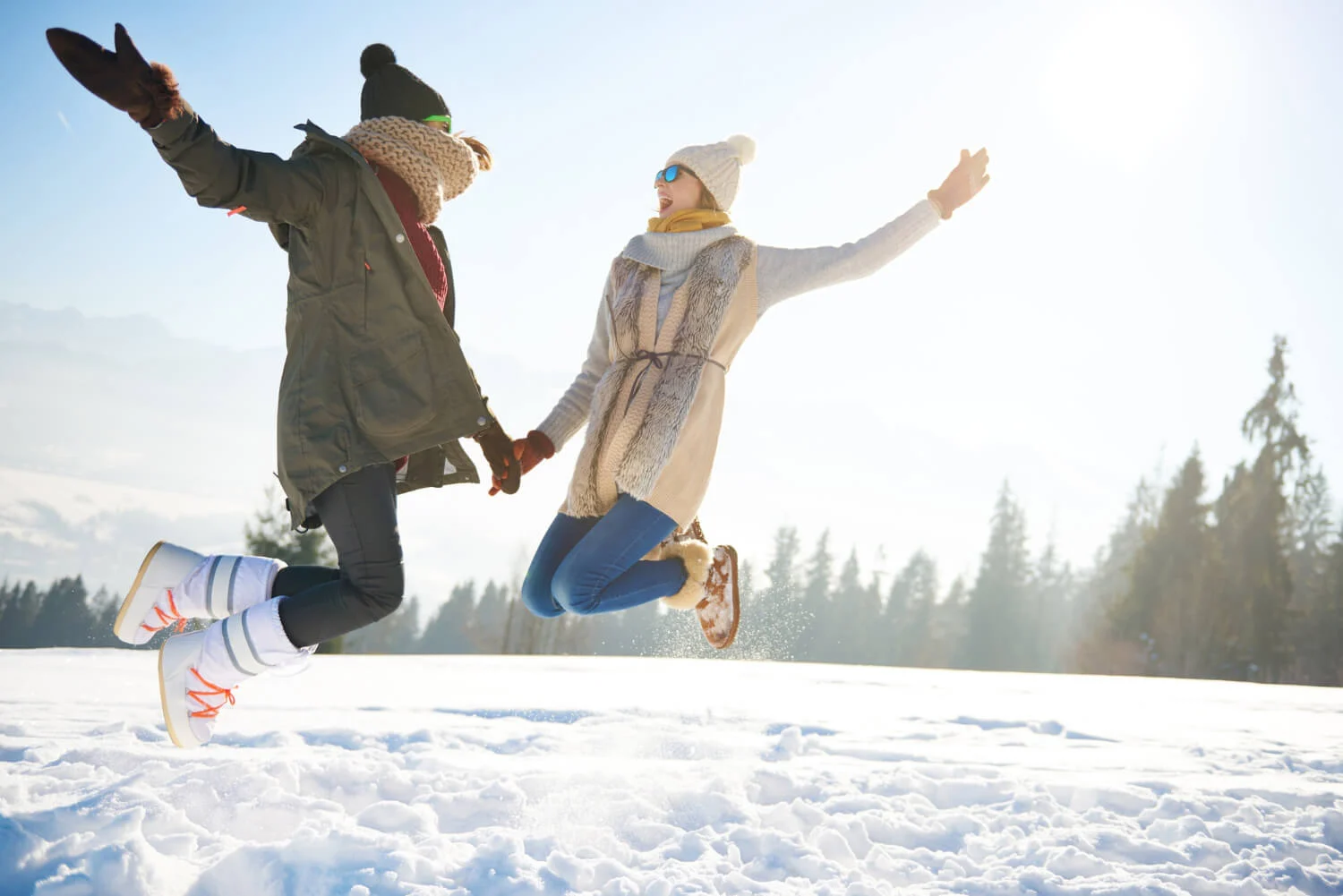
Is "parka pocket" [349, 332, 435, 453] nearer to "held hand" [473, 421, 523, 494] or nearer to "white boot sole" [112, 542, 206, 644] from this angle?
"held hand" [473, 421, 523, 494]

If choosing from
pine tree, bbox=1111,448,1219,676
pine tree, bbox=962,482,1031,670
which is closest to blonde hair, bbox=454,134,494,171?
pine tree, bbox=1111,448,1219,676

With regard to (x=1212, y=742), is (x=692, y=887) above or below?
below

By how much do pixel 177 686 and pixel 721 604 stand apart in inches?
78.1

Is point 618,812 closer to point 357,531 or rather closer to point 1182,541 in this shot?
point 357,531

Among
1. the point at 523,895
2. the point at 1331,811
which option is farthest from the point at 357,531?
the point at 1331,811

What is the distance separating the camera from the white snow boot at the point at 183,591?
316cm

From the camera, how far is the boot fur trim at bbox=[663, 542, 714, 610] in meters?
3.88

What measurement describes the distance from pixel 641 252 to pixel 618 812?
2.43m

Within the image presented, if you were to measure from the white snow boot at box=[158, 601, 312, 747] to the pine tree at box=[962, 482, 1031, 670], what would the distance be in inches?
1556

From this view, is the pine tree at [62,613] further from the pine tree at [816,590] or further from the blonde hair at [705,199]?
the blonde hair at [705,199]

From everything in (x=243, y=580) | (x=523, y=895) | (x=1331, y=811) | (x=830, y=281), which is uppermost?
(x=830, y=281)

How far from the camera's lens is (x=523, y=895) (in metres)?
3.47

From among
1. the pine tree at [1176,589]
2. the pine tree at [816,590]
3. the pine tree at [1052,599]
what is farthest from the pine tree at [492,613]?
the pine tree at [1176,589]

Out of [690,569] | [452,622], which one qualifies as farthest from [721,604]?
[452,622]
